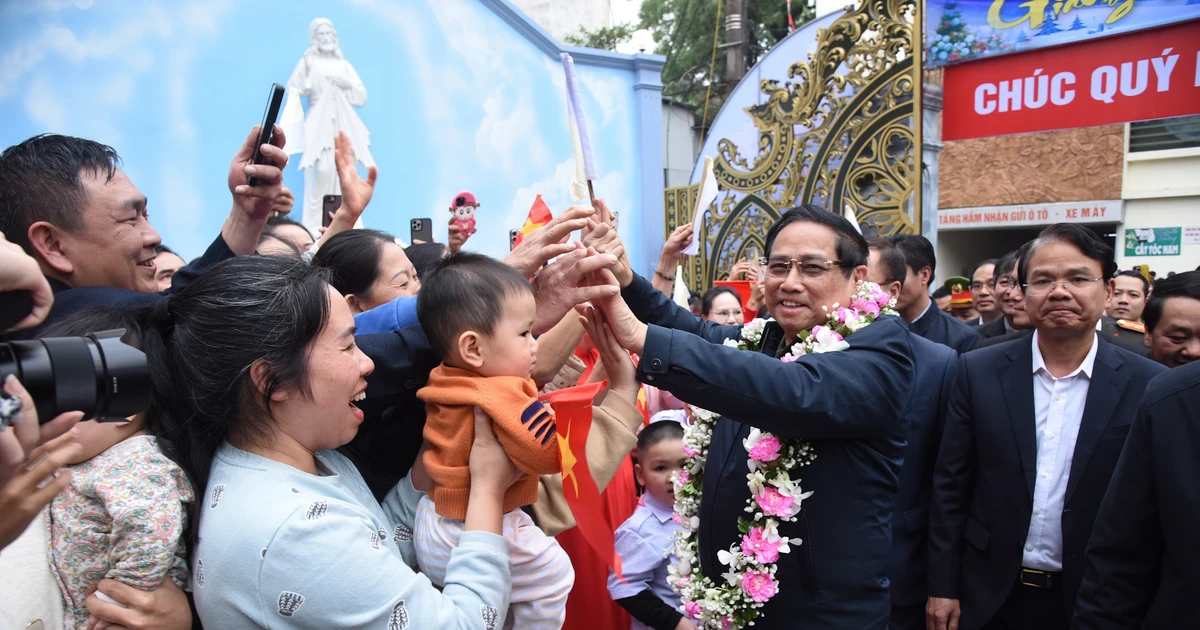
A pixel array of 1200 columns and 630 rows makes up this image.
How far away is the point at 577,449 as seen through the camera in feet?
5.27

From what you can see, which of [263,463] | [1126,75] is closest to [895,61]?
[1126,75]

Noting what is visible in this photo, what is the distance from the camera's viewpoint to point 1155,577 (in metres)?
1.90

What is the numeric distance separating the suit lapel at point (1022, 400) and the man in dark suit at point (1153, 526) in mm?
604

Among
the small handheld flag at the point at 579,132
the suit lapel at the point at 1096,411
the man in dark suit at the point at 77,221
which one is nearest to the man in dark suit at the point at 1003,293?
the suit lapel at the point at 1096,411

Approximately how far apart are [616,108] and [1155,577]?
8608 millimetres

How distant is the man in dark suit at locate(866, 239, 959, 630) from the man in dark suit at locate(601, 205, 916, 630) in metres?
0.85

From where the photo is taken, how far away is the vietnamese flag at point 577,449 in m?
1.58

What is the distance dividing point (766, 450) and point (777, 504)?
14cm

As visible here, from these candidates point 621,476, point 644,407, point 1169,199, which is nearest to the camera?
point 621,476

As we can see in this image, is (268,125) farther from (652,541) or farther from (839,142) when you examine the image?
(839,142)

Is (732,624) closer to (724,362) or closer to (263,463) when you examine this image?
(724,362)

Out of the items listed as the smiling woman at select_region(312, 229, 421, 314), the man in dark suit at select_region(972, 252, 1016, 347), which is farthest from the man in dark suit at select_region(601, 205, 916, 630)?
the man in dark suit at select_region(972, 252, 1016, 347)

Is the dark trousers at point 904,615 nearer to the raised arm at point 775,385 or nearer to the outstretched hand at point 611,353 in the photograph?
the raised arm at point 775,385

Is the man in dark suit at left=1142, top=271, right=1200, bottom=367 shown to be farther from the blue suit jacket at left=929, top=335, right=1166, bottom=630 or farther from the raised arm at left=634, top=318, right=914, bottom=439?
the raised arm at left=634, top=318, right=914, bottom=439
